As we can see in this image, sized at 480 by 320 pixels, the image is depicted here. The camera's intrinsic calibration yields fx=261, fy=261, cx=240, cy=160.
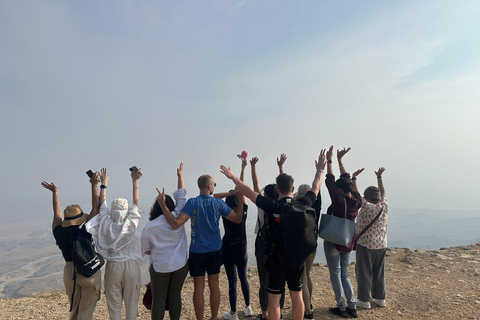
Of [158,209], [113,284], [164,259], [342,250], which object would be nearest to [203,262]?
[164,259]

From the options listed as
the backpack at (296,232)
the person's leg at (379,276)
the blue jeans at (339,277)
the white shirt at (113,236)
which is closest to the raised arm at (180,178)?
the white shirt at (113,236)

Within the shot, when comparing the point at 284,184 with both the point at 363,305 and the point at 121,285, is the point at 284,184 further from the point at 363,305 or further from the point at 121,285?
the point at 363,305

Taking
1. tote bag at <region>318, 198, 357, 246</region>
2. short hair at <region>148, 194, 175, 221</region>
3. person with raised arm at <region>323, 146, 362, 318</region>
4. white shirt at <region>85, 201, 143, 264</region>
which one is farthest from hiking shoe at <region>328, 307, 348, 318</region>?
white shirt at <region>85, 201, 143, 264</region>

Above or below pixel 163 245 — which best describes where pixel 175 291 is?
below

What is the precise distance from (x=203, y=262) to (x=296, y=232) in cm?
179

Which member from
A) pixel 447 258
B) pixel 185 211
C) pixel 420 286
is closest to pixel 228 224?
pixel 185 211

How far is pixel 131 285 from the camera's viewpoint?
4.32 metres

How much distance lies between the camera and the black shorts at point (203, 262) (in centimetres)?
449

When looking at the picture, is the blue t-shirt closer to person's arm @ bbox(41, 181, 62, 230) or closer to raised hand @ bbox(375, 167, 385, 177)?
person's arm @ bbox(41, 181, 62, 230)

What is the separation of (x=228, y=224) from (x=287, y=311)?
2.65m

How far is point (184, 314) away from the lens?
240 inches

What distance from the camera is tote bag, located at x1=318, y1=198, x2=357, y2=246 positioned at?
5223mm

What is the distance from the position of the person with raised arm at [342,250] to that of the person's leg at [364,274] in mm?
448

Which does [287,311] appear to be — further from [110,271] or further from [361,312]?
[110,271]
